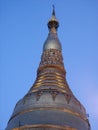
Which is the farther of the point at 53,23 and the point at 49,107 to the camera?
the point at 53,23

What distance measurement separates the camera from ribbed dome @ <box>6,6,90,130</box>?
27062mm

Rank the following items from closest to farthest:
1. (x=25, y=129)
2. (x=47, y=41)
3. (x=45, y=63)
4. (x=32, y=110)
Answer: (x=25, y=129)
(x=32, y=110)
(x=45, y=63)
(x=47, y=41)

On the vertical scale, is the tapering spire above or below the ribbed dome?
above

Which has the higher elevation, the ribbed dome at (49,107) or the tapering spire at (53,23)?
the tapering spire at (53,23)

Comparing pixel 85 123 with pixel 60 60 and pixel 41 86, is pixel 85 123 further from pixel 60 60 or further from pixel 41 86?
pixel 60 60

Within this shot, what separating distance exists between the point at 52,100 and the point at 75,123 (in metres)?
2.56

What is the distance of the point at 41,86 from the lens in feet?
101

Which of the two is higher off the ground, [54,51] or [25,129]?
[54,51]

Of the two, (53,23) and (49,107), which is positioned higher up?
(53,23)

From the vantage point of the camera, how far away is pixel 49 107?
92.4 ft

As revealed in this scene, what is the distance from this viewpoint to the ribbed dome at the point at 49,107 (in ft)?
88.8

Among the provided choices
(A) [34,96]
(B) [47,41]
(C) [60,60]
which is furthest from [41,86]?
(B) [47,41]

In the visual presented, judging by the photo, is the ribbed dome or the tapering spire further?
the tapering spire

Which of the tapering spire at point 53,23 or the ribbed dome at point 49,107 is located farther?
the tapering spire at point 53,23
